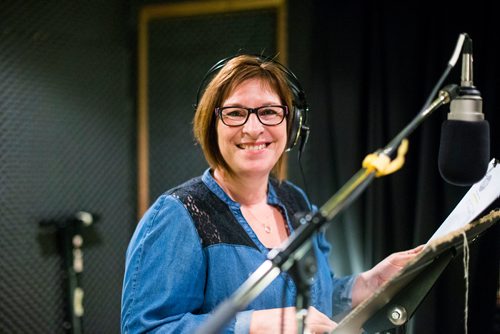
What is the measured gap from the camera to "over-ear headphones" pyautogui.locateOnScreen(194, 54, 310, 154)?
1.42 metres

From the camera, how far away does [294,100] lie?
146cm

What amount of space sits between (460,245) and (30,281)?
2.23 meters

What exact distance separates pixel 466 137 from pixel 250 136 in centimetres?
59

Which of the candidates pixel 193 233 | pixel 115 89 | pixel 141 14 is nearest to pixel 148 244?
pixel 193 233

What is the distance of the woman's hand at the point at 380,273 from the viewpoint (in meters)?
1.24

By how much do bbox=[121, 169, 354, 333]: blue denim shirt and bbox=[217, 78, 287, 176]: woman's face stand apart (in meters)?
0.15

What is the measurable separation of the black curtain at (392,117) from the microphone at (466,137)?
1287 mm

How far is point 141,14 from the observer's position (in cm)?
306

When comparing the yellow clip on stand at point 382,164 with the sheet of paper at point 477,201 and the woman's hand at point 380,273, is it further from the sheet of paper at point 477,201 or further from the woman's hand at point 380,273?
the woman's hand at point 380,273

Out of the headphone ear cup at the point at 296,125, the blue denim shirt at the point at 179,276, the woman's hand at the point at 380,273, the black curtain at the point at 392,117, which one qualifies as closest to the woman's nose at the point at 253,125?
the headphone ear cup at the point at 296,125

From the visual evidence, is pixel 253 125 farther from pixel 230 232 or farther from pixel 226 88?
pixel 230 232

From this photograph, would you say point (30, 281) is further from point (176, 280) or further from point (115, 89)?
point (176, 280)

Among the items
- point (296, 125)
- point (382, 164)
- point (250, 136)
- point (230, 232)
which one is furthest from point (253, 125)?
point (382, 164)

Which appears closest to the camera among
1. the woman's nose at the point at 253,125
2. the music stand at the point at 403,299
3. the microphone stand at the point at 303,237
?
the microphone stand at the point at 303,237
